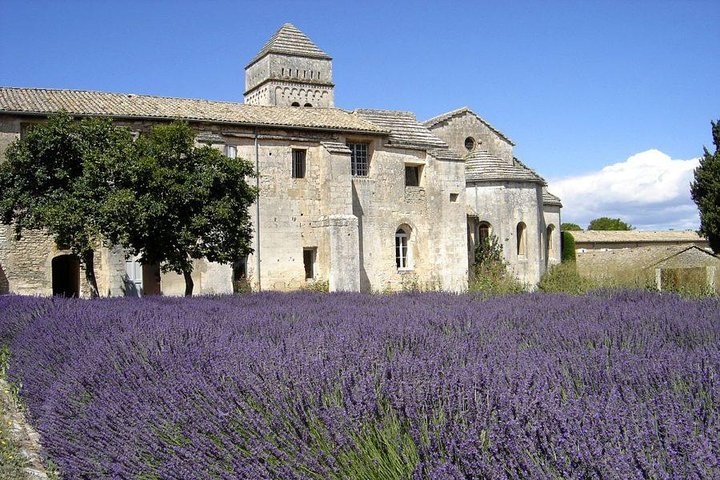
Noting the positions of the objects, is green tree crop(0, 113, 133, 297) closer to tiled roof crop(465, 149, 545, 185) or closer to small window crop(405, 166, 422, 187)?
small window crop(405, 166, 422, 187)

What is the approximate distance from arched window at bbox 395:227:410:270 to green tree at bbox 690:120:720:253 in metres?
12.8

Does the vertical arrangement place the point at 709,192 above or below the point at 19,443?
above

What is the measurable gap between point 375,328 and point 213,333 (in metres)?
1.35

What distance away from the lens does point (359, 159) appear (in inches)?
914

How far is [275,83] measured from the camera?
37.1 meters

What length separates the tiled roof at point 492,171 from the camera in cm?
2652

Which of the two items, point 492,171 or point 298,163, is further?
point 492,171

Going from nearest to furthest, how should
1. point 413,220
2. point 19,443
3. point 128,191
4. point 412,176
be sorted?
point 19,443 < point 128,191 < point 413,220 < point 412,176

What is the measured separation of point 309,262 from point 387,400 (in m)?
18.9

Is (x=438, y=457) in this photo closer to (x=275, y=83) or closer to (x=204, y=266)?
(x=204, y=266)

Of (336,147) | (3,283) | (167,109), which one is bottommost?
(3,283)

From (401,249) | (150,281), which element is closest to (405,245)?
(401,249)

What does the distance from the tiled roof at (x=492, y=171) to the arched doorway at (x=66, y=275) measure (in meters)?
14.4

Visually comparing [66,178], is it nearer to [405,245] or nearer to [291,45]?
[405,245]
